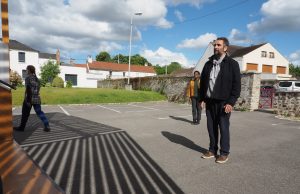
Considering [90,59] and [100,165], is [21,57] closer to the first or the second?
[90,59]

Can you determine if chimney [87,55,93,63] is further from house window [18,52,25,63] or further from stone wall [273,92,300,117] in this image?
stone wall [273,92,300,117]

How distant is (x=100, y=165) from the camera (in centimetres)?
460

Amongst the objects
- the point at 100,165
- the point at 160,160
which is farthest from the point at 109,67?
the point at 100,165

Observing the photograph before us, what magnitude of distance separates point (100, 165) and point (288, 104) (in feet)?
33.1

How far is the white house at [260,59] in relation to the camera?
47.4 meters

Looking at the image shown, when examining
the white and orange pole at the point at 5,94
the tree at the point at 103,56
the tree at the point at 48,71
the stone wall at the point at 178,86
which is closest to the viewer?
the white and orange pole at the point at 5,94

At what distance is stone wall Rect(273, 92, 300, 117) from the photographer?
11469 mm

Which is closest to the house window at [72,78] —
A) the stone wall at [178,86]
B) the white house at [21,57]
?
the white house at [21,57]

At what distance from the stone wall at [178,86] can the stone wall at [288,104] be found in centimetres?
153

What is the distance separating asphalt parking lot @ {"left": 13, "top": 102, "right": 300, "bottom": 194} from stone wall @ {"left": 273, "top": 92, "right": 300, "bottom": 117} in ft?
12.5

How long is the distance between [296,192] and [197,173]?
1389 mm

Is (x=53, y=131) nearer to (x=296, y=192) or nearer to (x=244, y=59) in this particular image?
(x=296, y=192)

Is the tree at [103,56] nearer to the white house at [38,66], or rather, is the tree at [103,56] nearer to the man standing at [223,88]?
the white house at [38,66]

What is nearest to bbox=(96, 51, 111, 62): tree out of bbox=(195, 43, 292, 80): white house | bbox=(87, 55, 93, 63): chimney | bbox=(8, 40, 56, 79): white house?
bbox=(87, 55, 93, 63): chimney
